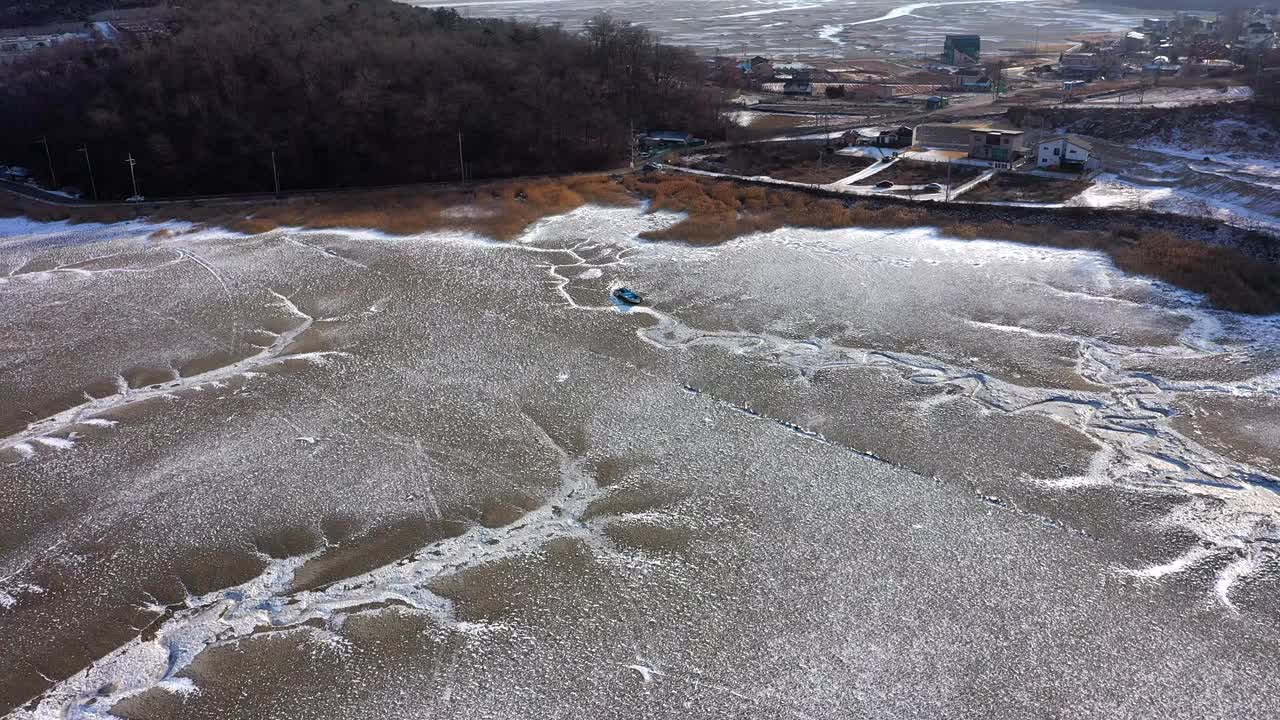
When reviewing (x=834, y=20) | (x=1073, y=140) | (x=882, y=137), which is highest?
(x=834, y=20)

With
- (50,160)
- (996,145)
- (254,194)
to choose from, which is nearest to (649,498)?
(996,145)

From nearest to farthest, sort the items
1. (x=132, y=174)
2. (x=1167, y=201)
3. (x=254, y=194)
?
(x=1167, y=201) → (x=254, y=194) → (x=132, y=174)

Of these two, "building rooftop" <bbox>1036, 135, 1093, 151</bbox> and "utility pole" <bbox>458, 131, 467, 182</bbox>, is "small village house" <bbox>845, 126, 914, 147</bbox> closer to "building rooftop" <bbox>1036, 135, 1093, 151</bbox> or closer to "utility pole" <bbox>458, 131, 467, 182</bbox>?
"building rooftop" <bbox>1036, 135, 1093, 151</bbox>

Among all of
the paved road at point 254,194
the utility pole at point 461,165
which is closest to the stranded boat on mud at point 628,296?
the paved road at point 254,194

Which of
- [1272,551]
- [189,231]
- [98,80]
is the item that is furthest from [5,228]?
[1272,551]

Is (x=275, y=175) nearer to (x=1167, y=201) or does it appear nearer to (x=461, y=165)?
(x=461, y=165)

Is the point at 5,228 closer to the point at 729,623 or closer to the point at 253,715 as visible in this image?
the point at 253,715

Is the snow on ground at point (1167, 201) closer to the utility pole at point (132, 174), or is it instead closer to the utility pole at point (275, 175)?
the utility pole at point (275, 175)
